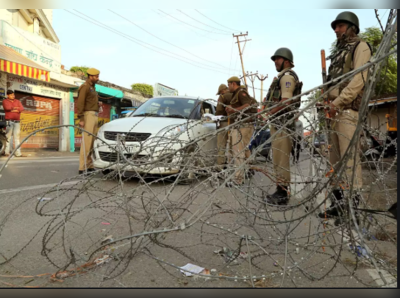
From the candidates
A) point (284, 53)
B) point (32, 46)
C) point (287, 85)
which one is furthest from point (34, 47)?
point (287, 85)

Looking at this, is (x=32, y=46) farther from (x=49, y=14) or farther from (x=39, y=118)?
(x=49, y=14)

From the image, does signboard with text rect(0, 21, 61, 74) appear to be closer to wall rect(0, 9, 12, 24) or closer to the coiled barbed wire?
wall rect(0, 9, 12, 24)

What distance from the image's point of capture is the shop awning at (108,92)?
782 inches

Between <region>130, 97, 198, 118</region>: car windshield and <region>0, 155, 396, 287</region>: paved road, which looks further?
<region>130, 97, 198, 118</region>: car windshield

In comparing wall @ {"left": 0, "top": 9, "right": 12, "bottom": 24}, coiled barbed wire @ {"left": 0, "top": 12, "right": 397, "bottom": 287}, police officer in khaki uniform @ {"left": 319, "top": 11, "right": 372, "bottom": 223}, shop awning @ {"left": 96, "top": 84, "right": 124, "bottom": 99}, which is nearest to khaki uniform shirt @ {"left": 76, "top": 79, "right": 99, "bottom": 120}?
coiled barbed wire @ {"left": 0, "top": 12, "right": 397, "bottom": 287}

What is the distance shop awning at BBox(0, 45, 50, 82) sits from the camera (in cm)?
1137

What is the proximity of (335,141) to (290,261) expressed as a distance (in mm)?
1861

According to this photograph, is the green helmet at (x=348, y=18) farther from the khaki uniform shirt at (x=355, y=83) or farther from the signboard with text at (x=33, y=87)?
the signboard with text at (x=33, y=87)

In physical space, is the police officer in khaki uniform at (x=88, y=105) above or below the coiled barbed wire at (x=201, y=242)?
above

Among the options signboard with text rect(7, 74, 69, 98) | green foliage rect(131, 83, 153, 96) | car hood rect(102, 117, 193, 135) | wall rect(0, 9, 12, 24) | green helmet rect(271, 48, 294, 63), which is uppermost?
green foliage rect(131, 83, 153, 96)

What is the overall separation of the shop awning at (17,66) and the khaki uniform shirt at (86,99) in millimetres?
6667

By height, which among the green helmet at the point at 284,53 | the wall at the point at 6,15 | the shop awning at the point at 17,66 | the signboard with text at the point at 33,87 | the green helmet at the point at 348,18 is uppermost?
the wall at the point at 6,15

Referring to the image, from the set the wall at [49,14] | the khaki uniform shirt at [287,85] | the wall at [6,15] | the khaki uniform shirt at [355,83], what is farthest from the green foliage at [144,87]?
the khaki uniform shirt at [355,83]

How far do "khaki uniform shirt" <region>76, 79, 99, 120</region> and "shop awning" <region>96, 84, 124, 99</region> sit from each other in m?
13.5
